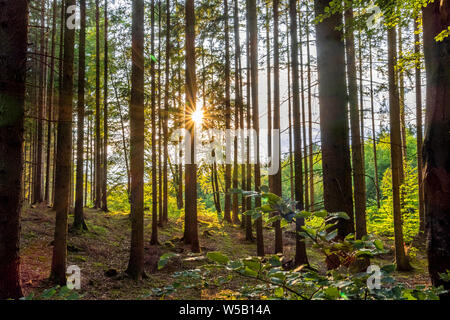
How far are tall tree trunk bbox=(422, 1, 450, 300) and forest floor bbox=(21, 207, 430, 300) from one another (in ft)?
4.02

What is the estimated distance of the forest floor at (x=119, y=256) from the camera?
23.2ft

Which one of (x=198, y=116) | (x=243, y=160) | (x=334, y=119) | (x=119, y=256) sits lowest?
(x=119, y=256)

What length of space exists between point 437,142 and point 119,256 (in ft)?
34.4

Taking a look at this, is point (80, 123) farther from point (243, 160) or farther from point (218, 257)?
point (218, 257)

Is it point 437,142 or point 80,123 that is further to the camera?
point 80,123

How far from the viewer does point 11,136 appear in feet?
14.9

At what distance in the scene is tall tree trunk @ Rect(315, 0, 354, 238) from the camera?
3.42 m

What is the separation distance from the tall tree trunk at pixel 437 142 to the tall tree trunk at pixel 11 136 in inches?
235

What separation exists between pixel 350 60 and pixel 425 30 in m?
6.80

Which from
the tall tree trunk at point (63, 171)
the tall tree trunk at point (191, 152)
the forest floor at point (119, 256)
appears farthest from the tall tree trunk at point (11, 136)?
the tall tree trunk at point (191, 152)

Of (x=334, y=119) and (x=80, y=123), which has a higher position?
(x=80, y=123)

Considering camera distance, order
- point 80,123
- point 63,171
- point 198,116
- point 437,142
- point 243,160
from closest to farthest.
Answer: point 437,142 → point 63,171 → point 80,123 → point 198,116 → point 243,160

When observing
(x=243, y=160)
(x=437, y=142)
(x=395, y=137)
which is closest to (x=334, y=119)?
(x=437, y=142)
